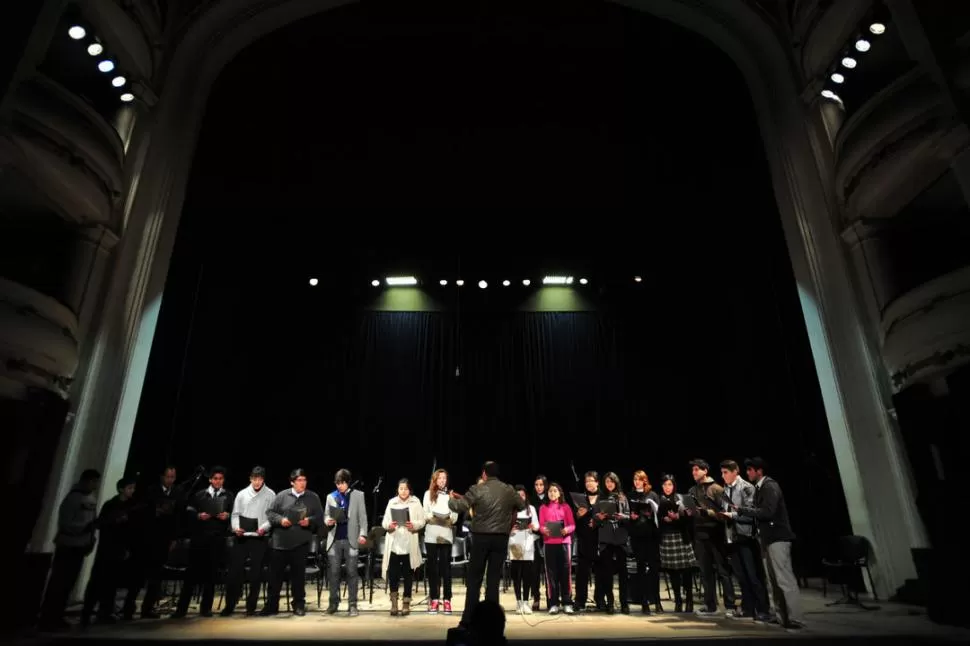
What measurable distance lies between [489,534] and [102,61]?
6.81 metres

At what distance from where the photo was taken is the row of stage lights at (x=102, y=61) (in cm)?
570

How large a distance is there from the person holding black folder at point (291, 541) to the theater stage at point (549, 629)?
0.22 m

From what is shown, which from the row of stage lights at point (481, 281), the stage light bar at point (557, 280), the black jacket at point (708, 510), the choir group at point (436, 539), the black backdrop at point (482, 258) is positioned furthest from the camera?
the stage light bar at point (557, 280)

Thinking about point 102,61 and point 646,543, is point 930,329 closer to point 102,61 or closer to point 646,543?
point 646,543

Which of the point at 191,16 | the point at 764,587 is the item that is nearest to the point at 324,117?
the point at 191,16

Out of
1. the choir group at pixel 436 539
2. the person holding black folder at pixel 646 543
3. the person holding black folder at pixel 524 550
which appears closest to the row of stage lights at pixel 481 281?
the choir group at pixel 436 539

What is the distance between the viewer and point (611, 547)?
224 inches

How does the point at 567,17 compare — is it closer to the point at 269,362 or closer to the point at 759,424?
the point at 759,424

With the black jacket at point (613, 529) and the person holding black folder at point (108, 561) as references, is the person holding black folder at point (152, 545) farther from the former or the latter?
the black jacket at point (613, 529)

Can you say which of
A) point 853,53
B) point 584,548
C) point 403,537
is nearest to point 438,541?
point 403,537

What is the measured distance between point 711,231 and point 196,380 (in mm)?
10279

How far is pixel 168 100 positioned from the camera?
24.7 feet

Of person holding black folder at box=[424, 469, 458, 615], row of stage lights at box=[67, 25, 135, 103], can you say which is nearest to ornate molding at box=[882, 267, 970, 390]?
person holding black folder at box=[424, 469, 458, 615]

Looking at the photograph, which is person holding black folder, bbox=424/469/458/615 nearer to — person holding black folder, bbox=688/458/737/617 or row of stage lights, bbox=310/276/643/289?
person holding black folder, bbox=688/458/737/617
